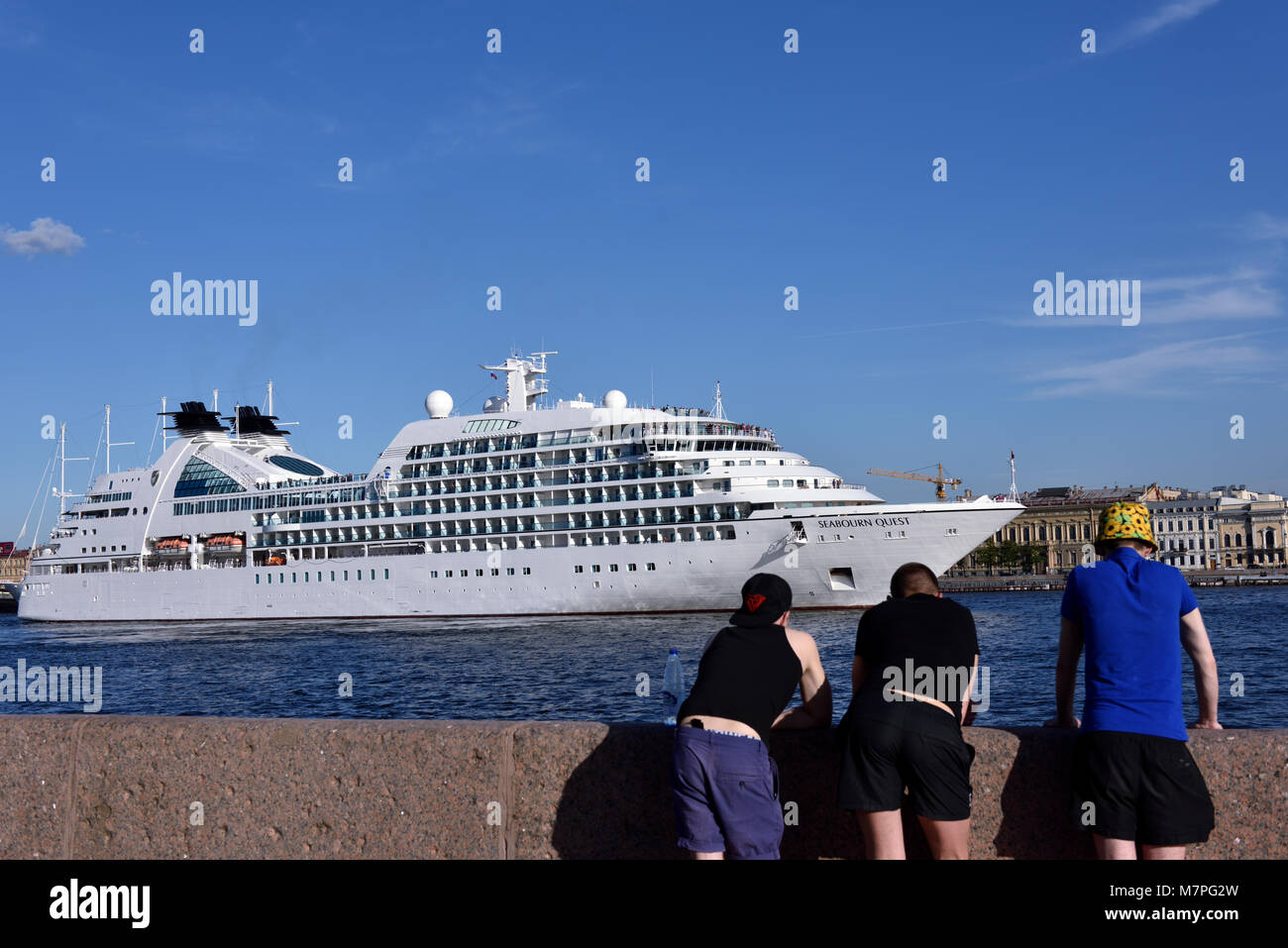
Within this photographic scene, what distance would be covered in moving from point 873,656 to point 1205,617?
62601 millimetres

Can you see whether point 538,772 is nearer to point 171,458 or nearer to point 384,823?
point 384,823

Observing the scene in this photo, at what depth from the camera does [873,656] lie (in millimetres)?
4621

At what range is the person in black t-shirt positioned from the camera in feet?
14.5

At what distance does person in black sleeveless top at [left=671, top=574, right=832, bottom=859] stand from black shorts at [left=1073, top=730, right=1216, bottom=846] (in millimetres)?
1110

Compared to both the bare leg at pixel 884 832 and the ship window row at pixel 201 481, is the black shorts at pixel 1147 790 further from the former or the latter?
the ship window row at pixel 201 481

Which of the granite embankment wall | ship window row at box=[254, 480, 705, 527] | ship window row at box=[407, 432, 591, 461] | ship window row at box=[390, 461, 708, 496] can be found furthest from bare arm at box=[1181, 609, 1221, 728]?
ship window row at box=[407, 432, 591, 461]

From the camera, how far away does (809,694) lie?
4.89 m

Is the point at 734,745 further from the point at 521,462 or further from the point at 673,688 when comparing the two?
the point at 521,462

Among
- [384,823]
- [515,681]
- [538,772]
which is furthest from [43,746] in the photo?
[515,681]

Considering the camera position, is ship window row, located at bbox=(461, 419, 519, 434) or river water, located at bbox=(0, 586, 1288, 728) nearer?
river water, located at bbox=(0, 586, 1288, 728)

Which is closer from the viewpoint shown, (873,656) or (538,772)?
(873,656)

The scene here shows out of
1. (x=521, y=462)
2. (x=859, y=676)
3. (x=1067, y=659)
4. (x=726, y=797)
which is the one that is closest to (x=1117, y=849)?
(x=1067, y=659)

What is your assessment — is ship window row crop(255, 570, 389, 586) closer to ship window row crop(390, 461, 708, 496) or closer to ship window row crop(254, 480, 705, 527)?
ship window row crop(254, 480, 705, 527)

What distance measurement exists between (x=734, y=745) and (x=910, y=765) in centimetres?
69
